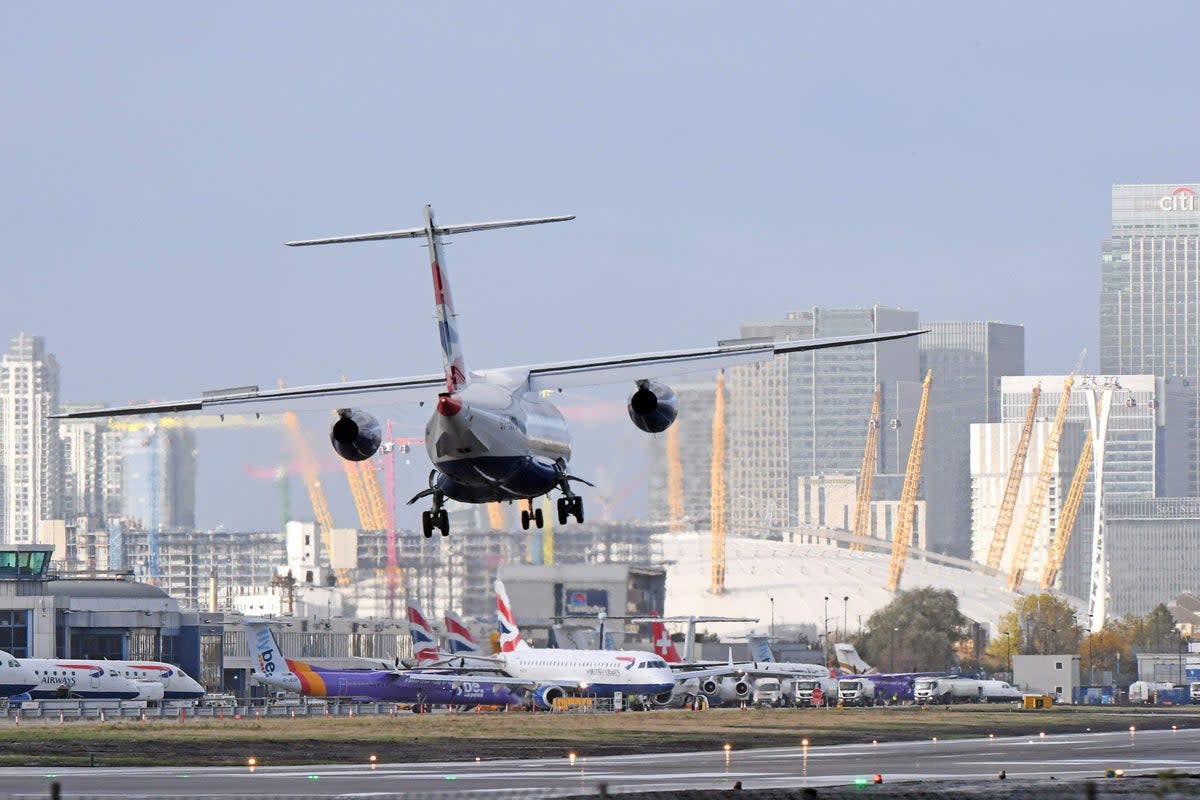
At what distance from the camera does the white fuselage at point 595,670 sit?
138 metres

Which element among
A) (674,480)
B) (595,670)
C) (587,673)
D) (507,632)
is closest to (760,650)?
(674,480)

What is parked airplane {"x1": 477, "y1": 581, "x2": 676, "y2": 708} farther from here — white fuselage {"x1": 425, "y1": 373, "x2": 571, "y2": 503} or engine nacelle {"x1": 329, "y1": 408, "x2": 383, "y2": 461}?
engine nacelle {"x1": 329, "y1": 408, "x2": 383, "y2": 461}

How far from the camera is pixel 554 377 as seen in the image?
68438 mm

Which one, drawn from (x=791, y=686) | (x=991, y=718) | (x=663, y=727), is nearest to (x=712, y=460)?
(x=791, y=686)

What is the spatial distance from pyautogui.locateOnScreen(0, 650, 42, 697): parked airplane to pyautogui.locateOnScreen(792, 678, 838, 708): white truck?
2112 inches

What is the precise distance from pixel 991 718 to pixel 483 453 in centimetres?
7409

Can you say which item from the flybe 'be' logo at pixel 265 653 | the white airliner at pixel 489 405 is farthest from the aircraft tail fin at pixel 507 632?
the white airliner at pixel 489 405

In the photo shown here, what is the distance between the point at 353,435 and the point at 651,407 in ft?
28.4

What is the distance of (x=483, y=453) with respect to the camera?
62.6m

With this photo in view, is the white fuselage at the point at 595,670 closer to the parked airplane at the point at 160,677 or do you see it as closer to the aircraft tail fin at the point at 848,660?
the parked airplane at the point at 160,677

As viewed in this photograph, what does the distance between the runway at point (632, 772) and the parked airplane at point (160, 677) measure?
54.9m

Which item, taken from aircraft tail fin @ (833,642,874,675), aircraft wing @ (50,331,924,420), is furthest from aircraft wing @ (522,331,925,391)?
aircraft tail fin @ (833,642,874,675)

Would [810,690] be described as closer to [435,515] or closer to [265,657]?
[265,657]

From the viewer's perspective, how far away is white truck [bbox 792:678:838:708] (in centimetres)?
15988
